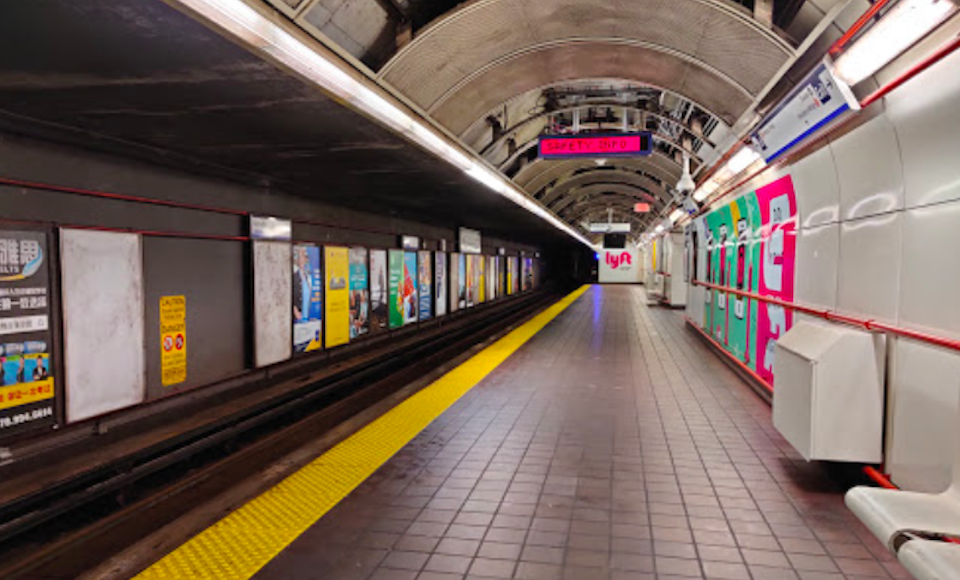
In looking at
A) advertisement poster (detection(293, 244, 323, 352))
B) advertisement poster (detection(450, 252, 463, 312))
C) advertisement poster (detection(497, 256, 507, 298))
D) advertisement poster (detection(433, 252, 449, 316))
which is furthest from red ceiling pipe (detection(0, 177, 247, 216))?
advertisement poster (detection(497, 256, 507, 298))

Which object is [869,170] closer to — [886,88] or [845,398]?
[886,88]

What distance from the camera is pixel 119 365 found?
4910 millimetres

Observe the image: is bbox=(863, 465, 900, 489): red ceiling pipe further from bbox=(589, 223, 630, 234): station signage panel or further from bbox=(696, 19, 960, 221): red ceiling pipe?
bbox=(589, 223, 630, 234): station signage panel

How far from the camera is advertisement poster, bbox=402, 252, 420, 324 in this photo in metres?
11.9

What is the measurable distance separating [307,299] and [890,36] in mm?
7030

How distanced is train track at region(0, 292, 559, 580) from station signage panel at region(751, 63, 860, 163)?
180 inches

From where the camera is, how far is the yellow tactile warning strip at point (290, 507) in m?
2.88

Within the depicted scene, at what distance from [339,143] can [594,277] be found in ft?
127

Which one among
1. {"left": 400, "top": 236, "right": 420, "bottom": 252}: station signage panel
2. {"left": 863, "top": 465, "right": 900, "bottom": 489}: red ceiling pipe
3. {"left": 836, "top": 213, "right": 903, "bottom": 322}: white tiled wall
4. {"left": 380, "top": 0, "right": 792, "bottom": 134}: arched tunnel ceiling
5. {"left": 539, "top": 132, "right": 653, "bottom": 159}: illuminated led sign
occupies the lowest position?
{"left": 863, "top": 465, "right": 900, "bottom": 489}: red ceiling pipe

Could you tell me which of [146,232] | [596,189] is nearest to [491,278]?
[596,189]

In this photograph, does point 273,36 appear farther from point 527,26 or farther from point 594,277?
point 594,277

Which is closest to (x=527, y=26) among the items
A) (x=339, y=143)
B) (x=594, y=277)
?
(x=339, y=143)

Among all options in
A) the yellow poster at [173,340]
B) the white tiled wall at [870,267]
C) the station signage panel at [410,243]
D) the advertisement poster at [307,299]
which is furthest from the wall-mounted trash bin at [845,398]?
the station signage panel at [410,243]

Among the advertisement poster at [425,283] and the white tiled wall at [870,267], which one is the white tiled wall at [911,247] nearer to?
the white tiled wall at [870,267]
